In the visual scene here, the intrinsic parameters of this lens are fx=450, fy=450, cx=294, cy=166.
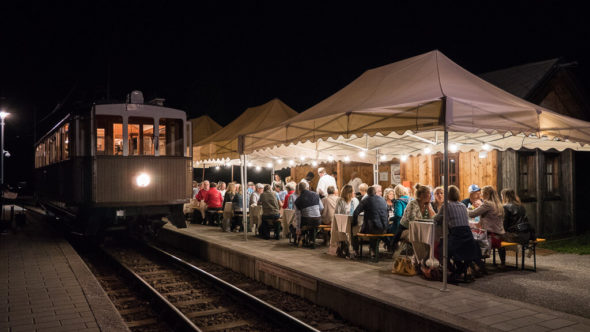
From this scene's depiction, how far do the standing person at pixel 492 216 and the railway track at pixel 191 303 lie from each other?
3636mm

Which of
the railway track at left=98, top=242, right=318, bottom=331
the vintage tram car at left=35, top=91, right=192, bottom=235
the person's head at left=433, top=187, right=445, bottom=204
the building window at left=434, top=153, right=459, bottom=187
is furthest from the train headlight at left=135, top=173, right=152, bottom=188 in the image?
the building window at left=434, top=153, right=459, bottom=187

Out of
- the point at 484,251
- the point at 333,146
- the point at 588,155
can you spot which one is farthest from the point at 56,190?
the point at 588,155

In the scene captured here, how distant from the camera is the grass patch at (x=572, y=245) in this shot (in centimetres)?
957

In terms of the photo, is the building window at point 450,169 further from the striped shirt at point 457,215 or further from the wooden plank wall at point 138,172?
the wooden plank wall at point 138,172

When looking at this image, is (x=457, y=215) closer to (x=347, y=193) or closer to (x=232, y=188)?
(x=347, y=193)

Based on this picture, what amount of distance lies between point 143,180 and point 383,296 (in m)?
7.03

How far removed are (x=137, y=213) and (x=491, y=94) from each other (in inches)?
316

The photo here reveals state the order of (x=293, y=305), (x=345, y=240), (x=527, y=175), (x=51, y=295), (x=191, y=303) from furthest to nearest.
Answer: (x=527, y=175) → (x=345, y=240) → (x=191, y=303) → (x=293, y=305) → (x=51, y=295)

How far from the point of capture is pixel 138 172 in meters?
10.5

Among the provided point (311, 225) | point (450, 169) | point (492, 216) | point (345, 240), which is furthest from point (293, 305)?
point (450, 169)

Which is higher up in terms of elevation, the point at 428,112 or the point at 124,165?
the point at 428,112

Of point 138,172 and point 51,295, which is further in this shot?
point 138,172

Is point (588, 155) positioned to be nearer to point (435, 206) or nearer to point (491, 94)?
point (435, 206)

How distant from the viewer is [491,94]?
21.5 ft
